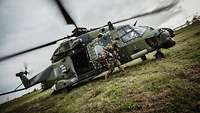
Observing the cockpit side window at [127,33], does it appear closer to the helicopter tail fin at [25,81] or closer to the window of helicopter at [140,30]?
the window of helicopter at [140,30]

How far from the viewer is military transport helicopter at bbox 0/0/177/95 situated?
1673 centimetres

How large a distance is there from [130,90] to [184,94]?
10.4 ft

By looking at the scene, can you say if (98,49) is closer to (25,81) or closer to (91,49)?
(91,49)

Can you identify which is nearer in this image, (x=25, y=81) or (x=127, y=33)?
(x=127, y=33)

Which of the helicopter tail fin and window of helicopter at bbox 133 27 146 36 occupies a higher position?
window of helicopter at bbox 133 27 146 36

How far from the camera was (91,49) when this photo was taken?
1752 centimetres

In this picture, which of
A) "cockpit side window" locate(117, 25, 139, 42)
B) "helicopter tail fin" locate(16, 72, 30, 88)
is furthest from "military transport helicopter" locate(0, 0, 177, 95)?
"helicopter tail fin" locate(16, 72, 30, 88)

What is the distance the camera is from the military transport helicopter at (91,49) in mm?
16734

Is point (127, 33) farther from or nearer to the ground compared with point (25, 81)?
farther from the ground

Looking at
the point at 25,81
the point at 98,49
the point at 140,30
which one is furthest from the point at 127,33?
the point at 25,81

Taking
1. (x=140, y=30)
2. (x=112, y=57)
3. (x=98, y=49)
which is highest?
(x=140, y=30)

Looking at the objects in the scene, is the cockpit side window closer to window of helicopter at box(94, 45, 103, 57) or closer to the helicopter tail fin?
window of helicopter at box(94, 45, 103, 57)

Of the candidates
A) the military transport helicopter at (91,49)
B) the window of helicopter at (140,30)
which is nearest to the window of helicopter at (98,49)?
the military transport helicopter at (91,49)

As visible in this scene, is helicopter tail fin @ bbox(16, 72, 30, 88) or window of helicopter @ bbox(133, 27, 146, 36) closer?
window of helicopter @ bbox(133, 27, 146, 36)
